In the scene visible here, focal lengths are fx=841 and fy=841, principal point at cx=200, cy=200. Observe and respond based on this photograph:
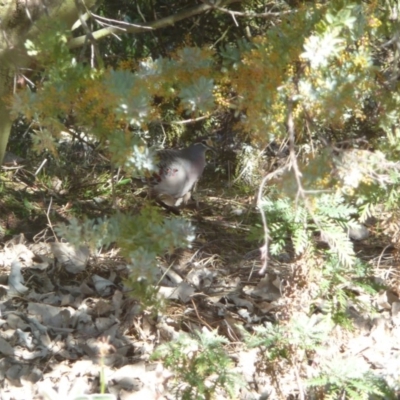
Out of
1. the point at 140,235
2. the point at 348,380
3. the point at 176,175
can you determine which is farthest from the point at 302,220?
the point at 176,175

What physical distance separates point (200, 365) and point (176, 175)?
265 centimetres

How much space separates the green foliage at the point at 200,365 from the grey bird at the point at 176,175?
2.40 metres

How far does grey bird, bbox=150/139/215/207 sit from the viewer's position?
547 centimetres

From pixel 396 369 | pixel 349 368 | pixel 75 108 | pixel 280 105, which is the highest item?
pixel 280 105

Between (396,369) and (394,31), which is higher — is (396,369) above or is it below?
below

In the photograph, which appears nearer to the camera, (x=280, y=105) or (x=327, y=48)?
(x=327, y=48)

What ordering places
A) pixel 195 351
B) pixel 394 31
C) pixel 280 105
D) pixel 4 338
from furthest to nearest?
pixel 4 338, pixel 195 351, pixel 394 31, pixel 280 105

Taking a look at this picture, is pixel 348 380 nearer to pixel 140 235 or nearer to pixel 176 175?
pixel 140 235

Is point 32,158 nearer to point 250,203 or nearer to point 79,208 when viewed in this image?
point 79,208

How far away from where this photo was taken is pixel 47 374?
11.5 feet

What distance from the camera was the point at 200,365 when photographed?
2.97 m

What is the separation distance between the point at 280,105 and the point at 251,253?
244 centimetres

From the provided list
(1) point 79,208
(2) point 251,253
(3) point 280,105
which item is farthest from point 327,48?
(1) point 79,208

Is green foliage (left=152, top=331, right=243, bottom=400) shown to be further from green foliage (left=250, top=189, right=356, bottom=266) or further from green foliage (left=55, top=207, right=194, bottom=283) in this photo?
green foliage (left=55, top=207, right=194, bottom=283)
